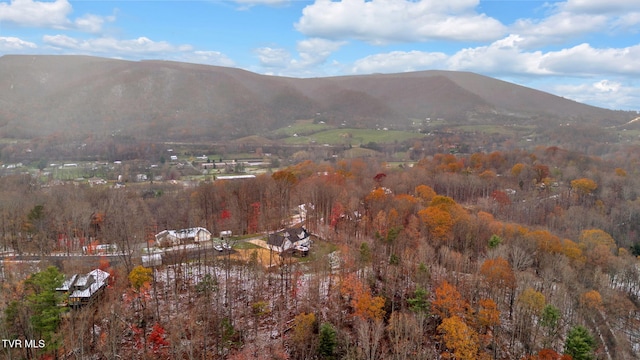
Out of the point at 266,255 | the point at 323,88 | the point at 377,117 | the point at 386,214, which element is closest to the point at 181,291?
the point at 266,255

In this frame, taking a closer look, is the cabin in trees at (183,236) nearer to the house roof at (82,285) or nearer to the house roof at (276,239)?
the house roof at (276,239)

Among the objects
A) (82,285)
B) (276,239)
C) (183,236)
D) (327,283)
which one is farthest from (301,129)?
(82,285)

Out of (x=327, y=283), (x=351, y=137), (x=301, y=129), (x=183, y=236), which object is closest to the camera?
(x=327, y=283)

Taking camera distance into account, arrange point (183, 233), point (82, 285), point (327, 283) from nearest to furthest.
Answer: point (82, 285) → point (327, 283) → point (183, 233)

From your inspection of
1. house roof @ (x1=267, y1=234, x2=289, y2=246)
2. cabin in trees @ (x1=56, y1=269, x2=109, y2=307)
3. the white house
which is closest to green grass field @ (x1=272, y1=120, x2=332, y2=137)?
the white house

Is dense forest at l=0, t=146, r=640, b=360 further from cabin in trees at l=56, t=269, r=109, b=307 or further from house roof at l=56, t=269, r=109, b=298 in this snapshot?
house roof at l=56, t=269, r=109, b=298

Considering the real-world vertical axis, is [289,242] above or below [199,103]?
below

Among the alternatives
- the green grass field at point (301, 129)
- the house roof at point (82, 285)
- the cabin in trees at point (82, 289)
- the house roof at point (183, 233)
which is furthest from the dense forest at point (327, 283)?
the green grass field at point (301, 129)

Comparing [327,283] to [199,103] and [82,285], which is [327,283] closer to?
[82,285]
